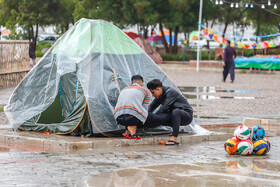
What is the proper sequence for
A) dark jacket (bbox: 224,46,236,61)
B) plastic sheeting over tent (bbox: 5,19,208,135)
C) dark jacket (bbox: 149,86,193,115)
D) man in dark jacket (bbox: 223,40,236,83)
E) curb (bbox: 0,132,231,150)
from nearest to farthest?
curb (bbox: 0,132,231,150)
dark jacket (bbox: 149,86,193,115)
plastic sheeting over tent (bbox: 5,19,208,135)
man in dark jacket (bbox: 223,40,236,83)
dark jacket (bbox: 224,46,236,61)

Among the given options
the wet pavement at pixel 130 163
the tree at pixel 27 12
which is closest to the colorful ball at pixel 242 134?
the wet pavement at pixel 130 163

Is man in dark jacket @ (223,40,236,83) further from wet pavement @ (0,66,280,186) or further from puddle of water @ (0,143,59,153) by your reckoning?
puddle of water @ (0,143,59,153)

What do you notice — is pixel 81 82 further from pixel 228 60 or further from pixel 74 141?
pixel 228 60

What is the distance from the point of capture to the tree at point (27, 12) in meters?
47.7

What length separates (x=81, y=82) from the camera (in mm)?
9703

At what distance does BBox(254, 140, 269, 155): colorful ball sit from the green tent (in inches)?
93.5

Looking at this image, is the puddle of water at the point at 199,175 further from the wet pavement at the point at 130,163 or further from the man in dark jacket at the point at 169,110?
the man in dark jacket at the point at 169,110

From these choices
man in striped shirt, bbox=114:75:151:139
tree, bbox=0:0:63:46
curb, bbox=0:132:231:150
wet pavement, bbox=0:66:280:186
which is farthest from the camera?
Answer: tree, bbox=0:0:63:46

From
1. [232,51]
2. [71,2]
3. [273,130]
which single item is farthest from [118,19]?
[273,130]

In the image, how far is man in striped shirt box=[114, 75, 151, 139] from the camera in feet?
29.8

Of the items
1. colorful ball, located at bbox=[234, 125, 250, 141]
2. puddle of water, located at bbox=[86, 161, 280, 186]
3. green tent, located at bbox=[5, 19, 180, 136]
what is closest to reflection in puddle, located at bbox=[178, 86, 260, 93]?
green tent, located at bbox=[5, 19, 180, 136]

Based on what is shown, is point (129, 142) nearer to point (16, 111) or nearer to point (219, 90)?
point (16, 111)

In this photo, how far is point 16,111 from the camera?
1035 centimetres

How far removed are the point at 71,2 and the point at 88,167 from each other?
44.6 metres
